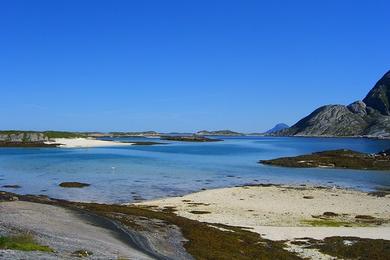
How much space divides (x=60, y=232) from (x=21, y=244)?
180 inches

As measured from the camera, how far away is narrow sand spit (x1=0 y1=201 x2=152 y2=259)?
17.2 meters

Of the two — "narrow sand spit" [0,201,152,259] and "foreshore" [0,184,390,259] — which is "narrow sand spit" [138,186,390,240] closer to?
"foreshore" [0,184,390,259]

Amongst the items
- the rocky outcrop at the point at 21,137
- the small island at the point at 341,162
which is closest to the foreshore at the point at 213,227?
the small island at the point at 341,162

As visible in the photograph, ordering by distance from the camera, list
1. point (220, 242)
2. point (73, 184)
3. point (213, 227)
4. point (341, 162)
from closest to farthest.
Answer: point (220, 242)
point (213, 227)
point (73, 184)
point (341, 162)

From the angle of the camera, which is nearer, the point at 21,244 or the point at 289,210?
the point at 21,244

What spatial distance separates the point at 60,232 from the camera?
21.3m

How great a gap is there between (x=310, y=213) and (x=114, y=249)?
19419 millimetres

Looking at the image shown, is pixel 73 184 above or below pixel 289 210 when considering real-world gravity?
above

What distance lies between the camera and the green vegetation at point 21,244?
53.5 feet

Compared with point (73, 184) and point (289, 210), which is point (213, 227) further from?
point (73, 184)

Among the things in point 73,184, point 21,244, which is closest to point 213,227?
point 21,244

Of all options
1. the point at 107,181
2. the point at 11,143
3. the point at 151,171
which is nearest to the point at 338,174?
the point at 151,171

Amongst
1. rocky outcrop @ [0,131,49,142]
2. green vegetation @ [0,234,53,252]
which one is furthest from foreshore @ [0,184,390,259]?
rocky outcrop @ [0,131,49,142]

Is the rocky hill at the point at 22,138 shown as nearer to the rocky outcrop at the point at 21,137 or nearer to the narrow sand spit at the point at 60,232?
the rocky outcrop at the point at 21,137
